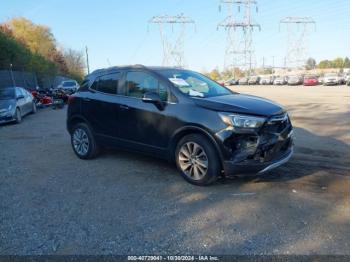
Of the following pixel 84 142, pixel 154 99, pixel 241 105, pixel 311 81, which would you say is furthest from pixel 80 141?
pixel 311 81

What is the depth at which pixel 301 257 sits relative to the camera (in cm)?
335

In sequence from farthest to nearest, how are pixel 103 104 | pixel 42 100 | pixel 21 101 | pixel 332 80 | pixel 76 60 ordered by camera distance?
1. pixel 76 60
2. pixel 332 80
3. pixel 42 100
4. pixel 21 101
5. pixel 103 104

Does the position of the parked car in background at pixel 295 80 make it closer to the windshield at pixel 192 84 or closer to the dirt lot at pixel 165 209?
the dirt lot at pixel 165 209

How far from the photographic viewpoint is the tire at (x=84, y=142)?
23.0ft

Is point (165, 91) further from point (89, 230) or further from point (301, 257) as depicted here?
point (301, 257)

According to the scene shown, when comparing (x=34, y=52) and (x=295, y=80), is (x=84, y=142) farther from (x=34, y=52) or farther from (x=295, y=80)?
(x=295, y=80)

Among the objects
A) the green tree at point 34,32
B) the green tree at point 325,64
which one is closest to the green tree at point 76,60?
the green tree at point 34,32

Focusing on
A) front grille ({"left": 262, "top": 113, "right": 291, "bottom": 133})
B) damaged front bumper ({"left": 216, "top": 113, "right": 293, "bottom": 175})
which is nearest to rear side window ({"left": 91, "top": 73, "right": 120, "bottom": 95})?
damaged front bumper ({"left": 216, "top": 113, "right": 293, "bottom": 175})

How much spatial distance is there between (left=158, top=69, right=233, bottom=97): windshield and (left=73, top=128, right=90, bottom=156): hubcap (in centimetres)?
222

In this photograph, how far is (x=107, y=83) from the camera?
6730 mm

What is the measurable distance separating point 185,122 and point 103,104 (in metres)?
1.98

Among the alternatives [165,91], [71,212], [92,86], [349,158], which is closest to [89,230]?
[71,212]

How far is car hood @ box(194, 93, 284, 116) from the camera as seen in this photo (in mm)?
5012

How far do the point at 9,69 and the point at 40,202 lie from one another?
2564 cm
